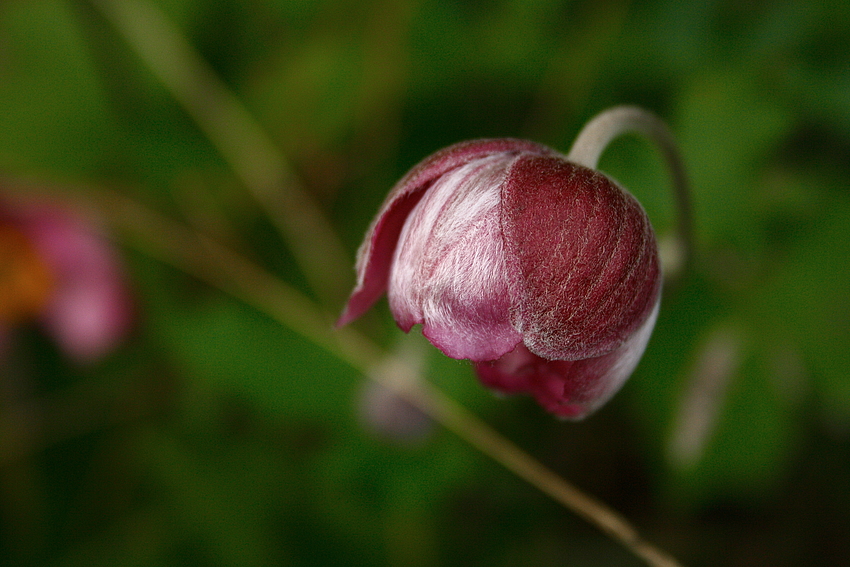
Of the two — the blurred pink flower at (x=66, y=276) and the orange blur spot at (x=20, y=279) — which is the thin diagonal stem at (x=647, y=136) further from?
the orange blur spot at (x=20, y=279)

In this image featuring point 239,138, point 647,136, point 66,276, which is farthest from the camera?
point 66,276

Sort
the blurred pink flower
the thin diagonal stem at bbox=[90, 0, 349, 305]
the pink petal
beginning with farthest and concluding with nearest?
the blurred pink flower → the thin diagonal stem at bbox=[90, 0, 349, 305] → the pink petal

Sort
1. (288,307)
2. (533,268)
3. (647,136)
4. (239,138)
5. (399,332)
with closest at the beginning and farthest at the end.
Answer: (533,268) < (647,136) < (399,332) < (288,307) < (239,138)

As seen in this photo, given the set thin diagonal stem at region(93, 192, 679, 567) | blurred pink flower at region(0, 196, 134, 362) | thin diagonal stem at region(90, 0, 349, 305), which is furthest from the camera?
blurred pink flower at region(0, 196, 134, 362)

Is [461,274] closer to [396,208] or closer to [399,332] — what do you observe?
[396,208]

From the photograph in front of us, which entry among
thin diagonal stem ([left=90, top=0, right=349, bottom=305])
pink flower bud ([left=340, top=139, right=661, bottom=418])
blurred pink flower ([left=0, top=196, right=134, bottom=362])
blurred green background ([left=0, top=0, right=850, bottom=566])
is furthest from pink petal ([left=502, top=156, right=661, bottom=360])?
blurred pink flower ([left=0, top=196, right=134, bottom=362])

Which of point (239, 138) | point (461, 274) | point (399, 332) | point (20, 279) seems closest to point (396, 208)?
point (461, 274)

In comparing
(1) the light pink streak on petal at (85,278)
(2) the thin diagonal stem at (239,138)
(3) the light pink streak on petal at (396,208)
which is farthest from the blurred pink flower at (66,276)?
(3) the light pink streak on petal at (396,208)

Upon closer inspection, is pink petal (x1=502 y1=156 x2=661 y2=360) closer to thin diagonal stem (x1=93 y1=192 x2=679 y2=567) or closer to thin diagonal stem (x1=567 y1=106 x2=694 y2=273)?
thin diagonal stem (x1=567 y1=106 x2=694 y2=273)
